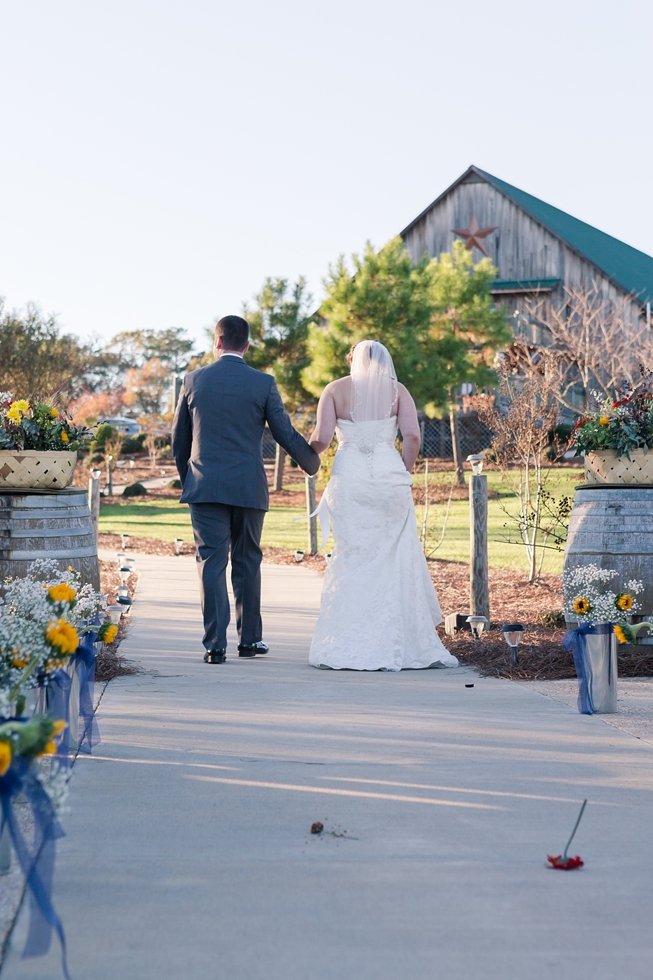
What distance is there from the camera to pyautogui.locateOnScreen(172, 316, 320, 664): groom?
6445mm

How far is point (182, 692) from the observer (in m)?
5.25

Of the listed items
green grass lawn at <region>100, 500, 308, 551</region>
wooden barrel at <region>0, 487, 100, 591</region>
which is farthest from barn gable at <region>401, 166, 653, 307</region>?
wooden barrel at <region>0, 487, 100, 591</region>

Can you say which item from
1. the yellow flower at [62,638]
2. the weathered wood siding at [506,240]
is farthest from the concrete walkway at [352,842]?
the weathered wood siding at [506,240]

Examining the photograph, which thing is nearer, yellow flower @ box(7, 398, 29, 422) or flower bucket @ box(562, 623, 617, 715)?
flower bucket @ box(562, 623, 617, 715)

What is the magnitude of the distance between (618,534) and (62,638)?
4293 mm

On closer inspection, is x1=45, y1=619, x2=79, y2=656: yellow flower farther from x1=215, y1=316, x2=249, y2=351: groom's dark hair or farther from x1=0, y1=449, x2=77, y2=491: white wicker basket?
x1=215, y1=316, x2=249, y2=351: groom's dark hair

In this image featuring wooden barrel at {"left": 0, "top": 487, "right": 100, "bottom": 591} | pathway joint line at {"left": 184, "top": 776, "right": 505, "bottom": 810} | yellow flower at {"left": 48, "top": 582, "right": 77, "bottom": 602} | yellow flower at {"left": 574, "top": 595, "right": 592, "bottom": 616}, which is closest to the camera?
yellow flower at {"left": 48, "top": 582, "right": 77, "bottom": 602}

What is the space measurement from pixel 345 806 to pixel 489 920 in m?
0.93

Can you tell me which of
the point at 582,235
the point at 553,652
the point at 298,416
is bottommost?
the point at 553,652

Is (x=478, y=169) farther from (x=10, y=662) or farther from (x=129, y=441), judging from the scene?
(x=10, y=662)

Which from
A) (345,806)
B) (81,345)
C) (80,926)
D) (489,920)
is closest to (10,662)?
(80,926)

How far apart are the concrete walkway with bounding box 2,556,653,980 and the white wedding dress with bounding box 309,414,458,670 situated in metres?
1.14

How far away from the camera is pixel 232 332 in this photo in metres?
6.64

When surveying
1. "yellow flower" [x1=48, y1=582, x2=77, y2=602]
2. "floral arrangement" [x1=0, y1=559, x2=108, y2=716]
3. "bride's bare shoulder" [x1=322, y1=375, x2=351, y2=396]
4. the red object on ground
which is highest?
"bride's bare shoulder" [x1=322, y1=375, x2=351, y2=396]
